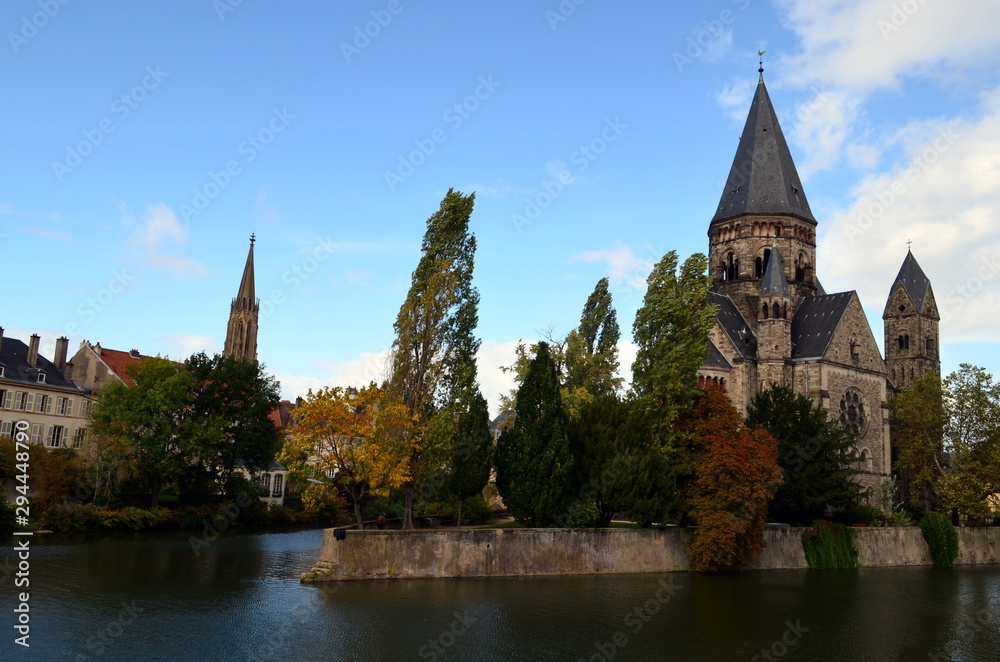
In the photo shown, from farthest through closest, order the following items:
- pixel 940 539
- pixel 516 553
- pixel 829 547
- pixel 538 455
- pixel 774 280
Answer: pixel 774 280 → pixel 940 539 → pixel 829 547 → pixel 538 455 → pixel 516 553

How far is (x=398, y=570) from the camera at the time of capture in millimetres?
30500

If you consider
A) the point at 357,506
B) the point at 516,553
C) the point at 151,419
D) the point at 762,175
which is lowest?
the point at 516,553

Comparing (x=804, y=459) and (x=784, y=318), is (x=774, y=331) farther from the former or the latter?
(x=804, y=459)

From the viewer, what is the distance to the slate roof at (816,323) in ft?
208

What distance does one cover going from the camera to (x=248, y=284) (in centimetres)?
10462

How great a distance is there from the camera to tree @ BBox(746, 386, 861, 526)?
4628 cm

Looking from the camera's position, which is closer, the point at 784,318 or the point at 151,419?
the point at 151,419

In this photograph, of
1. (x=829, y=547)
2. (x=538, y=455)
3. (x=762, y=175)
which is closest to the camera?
(x=538, y=455)

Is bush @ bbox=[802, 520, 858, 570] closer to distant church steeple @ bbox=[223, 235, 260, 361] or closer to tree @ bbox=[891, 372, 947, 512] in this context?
tree @ bbox=[891, 372, 947, 512]

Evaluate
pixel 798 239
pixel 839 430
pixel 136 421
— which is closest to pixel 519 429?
pixel 839 430

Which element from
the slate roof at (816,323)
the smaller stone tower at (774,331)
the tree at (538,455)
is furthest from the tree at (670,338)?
the slate roof at (816,323)

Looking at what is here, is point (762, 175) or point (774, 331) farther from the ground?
point (762, 175)

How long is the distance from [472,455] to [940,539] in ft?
90.6

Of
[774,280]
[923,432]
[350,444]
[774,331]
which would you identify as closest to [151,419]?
[350,444]
